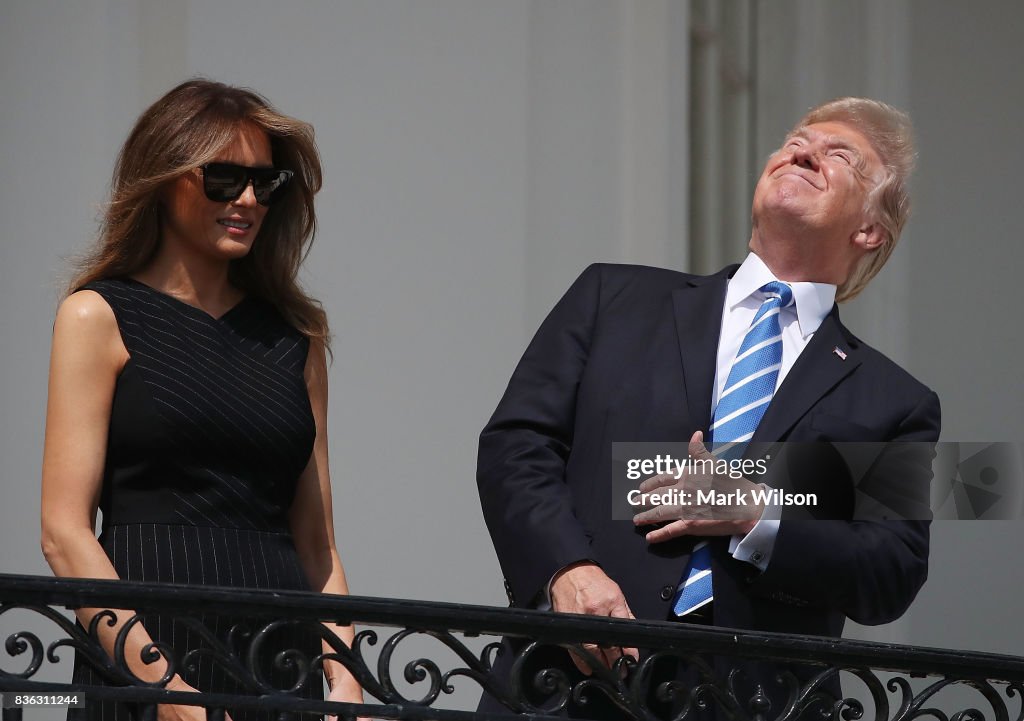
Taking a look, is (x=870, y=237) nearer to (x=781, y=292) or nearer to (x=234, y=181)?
(x=781, y=292)

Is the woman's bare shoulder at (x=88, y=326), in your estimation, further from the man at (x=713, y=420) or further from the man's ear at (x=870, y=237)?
the man's ear at (x=870, y=237)

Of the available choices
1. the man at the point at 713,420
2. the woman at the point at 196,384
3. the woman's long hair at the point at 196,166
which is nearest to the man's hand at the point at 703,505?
the man at the point at 713,420

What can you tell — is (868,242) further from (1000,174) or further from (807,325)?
(1000,174)

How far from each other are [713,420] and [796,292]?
17.5 inches

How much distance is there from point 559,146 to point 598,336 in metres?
2.84

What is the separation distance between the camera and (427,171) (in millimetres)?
6434

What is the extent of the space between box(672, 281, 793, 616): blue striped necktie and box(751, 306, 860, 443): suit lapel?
3 centimetres

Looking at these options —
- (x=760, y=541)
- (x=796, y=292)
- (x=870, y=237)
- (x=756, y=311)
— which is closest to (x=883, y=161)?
(x=870, y=237)

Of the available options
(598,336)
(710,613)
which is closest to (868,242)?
(598,336)

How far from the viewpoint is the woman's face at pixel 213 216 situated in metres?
3.85

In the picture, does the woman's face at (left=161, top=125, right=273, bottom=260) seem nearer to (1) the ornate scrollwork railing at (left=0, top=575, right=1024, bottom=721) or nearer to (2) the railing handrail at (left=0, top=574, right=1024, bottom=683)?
(1) the ornate scrollwork railing at (left=0, top=575, right=1024, bottom=721)

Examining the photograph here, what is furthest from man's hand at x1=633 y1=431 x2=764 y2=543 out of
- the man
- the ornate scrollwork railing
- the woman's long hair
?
the woman's long hair

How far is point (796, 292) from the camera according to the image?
4.11m

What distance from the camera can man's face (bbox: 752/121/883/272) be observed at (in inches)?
166
